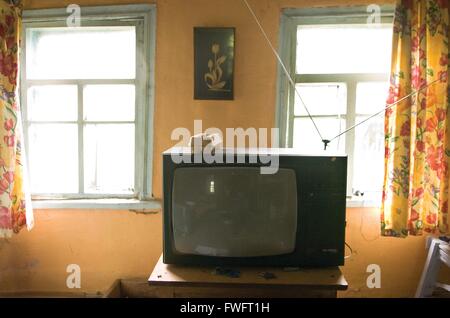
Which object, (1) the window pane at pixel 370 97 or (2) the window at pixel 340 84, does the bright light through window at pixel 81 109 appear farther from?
(1) the window pane at pixel 370 97

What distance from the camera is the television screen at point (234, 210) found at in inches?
40.3

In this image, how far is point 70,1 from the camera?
1.58m

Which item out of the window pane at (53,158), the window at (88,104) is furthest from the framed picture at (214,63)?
the window pane at (53,158)

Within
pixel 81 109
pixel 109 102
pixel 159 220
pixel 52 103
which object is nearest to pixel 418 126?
pixel 159 220

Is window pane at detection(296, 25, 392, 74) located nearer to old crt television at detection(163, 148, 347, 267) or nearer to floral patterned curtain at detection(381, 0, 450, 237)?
floral patterned curtain at detection(381, 0, 450, 237)

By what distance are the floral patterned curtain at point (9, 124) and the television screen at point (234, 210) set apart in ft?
2.81

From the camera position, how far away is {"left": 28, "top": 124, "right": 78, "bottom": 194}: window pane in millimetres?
1697

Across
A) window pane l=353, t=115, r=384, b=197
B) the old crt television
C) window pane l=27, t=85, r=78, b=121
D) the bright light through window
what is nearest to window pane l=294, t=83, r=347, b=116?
window pane l=353, t=115, r=384, b=197

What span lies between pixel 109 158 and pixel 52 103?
38 centimetres

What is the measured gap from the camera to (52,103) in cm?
169

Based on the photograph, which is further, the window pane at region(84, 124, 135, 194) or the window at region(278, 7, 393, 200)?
the window pane at region(84, 124, 135, 194)

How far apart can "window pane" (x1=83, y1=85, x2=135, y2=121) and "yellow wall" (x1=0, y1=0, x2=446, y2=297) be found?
0.17 m

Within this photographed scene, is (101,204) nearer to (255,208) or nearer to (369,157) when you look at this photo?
(255,208)
